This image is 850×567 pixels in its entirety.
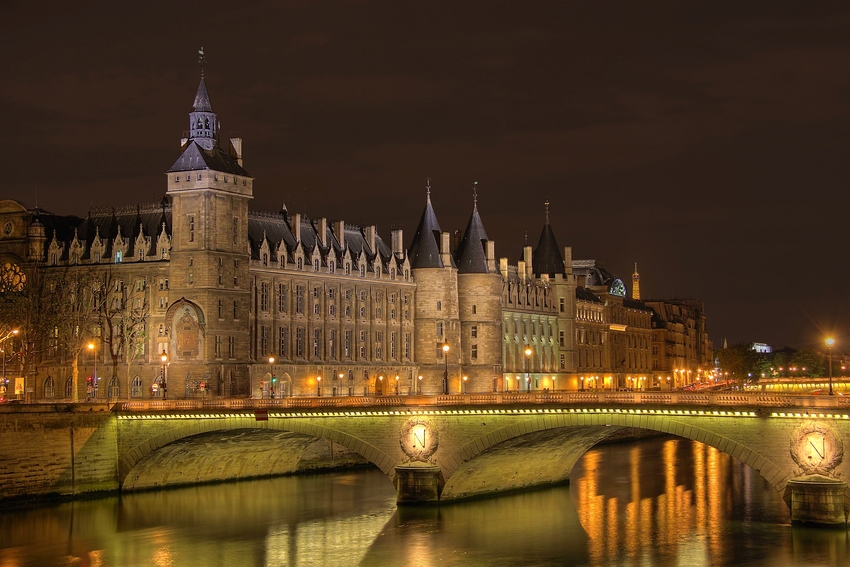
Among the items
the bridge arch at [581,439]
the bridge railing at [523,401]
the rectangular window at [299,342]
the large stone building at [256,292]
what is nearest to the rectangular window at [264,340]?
the large stone building at [256,292]

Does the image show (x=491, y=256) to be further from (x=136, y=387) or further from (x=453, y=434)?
(x=453, y=434)

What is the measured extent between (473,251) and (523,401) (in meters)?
77.1

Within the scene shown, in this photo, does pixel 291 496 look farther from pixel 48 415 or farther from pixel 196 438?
pixel 48 415

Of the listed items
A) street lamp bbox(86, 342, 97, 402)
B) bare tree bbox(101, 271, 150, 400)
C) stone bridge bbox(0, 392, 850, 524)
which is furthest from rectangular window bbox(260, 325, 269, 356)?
stone bridge bbox(0, 392, 850, 524)

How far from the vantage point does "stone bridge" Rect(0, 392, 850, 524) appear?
242ft

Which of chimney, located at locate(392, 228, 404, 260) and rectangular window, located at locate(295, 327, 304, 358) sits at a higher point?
chimney, located at locate(392, 228, 404, 260)

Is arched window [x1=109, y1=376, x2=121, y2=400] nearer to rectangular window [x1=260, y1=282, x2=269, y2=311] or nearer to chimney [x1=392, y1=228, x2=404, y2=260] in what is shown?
rectangular window [x1=260, y1=282, x2=269, y2=311]

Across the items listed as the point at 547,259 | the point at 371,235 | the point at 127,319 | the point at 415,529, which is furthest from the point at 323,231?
the point at 415,529

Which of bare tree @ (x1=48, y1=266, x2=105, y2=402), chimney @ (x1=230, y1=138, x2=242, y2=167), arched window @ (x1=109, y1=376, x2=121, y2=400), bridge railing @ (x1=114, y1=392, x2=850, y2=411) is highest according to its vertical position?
chimney @ (x1=230, y1=138, x2=242, y2=167)

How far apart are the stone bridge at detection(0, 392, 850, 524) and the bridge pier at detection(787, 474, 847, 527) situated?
0.43 metres

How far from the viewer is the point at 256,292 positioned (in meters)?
132

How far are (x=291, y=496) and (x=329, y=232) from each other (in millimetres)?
53324

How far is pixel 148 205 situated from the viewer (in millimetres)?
134625

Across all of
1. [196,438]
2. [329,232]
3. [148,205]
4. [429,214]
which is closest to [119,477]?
[196,438]
